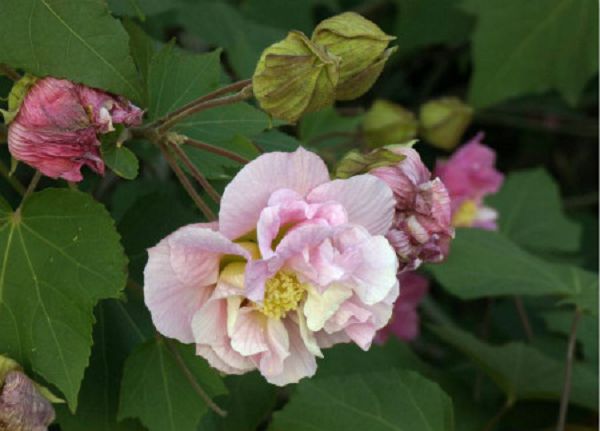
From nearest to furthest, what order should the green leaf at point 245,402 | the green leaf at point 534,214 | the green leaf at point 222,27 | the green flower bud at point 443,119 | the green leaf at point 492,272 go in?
1. the green leaf at point 245,402
2. the green leaf at point 492,272
3. the green flower bud at point 443,119
4. the green leaf at point 222,27
5. the green leaf at point 534,214

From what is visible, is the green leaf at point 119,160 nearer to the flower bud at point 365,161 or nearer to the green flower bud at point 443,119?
the flower bud at point 365,161

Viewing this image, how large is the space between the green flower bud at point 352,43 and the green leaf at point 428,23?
4.12 ft

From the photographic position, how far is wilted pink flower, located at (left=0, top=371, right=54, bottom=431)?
0.98 meters

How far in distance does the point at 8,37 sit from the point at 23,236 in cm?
19

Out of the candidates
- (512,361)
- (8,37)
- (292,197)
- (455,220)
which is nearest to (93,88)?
(8,37)

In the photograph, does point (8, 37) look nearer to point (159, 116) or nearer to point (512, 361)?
point (159, 116)

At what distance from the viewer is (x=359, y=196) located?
1.01m

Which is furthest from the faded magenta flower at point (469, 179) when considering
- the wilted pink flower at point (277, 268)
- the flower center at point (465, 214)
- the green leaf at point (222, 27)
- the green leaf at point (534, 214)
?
the wilted pink flower at point (277, 268)

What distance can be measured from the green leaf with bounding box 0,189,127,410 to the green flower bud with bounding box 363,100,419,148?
73 cm

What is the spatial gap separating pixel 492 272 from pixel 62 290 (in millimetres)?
822

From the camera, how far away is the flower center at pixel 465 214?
1.93 metres

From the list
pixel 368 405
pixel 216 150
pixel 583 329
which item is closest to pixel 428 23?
pixel 583 329

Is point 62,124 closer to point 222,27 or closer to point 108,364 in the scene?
point 108,364

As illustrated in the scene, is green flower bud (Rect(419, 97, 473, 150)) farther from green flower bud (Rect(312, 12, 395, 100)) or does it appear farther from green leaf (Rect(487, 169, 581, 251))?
green flower bud (Rect(312, 12, 395, 100))
